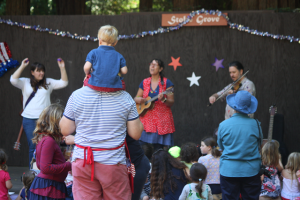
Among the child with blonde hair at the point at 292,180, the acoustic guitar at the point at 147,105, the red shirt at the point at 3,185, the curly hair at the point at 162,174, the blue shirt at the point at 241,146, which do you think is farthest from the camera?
the acoustic guitar at the point at 147,105

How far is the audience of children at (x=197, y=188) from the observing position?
3322 mm

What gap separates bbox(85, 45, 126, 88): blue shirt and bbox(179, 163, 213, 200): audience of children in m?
1.44

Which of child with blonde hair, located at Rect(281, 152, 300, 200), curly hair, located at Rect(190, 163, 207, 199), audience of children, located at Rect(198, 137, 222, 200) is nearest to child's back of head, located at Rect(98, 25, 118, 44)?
curly hair, located at Rect(190, 163, 207, 199)

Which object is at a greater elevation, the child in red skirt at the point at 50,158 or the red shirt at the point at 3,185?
the child in red skirt at the point at 50,158

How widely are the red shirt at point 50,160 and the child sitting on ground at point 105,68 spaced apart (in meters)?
0.82

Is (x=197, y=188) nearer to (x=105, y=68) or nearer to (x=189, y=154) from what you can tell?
(x=189, y=154)

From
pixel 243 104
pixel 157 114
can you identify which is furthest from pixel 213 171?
pixel 157 114

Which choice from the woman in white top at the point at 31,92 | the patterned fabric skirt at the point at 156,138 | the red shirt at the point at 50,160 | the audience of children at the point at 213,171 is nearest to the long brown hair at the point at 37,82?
the woman in white top at the point at 31,92

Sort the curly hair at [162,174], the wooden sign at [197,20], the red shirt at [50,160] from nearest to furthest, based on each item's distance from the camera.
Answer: the red shirt at [50,160] < the curly hair at [162,174] < the wooden sign at [197,20]

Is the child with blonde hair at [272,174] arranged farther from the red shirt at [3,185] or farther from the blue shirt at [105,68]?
the red shirt at [3,185]

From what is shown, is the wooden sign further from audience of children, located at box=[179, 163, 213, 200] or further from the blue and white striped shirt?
the blue and white striped shirt

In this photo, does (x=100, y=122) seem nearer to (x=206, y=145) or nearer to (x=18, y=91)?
(x=206, y=145)

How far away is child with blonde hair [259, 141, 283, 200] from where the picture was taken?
4.06 metres

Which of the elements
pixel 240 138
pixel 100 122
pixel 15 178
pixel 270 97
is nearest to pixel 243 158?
pixel 240 138
